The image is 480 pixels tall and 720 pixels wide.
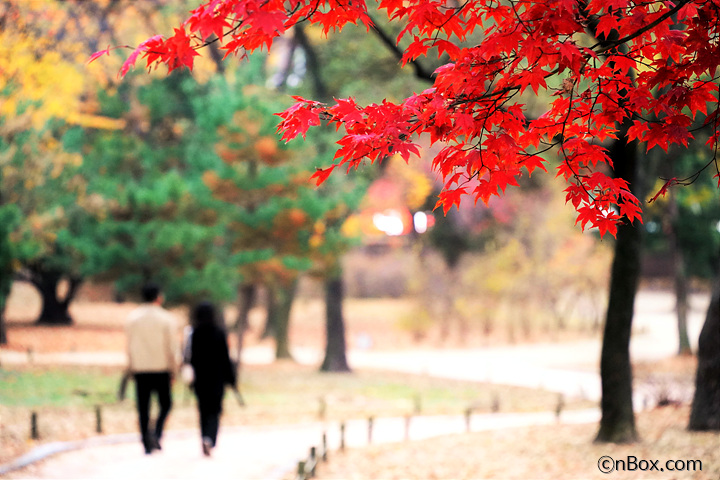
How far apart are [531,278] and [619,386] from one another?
24467 millimetres

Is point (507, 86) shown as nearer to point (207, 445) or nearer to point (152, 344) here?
point (152, 344)

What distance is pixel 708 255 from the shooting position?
26.2 m

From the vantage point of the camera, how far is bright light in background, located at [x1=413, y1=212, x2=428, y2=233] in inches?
1388

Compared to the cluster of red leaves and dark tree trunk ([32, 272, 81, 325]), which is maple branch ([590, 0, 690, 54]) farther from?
dark tree trunk ([32, 272, 81, 325])

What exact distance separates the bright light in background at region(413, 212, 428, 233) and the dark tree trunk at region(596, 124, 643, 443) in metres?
26.3

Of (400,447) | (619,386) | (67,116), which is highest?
(67,116)

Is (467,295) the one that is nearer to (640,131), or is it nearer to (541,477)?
(541,477)

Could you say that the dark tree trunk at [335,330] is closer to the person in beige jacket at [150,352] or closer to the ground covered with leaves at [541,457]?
the ground covered with leaves at [541,457]

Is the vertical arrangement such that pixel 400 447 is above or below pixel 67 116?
below

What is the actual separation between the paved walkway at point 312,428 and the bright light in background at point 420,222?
6.68m

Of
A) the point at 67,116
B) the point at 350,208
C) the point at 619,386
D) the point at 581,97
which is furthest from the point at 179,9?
the point at 581,97

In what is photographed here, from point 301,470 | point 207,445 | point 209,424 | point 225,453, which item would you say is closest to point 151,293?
point 209,424

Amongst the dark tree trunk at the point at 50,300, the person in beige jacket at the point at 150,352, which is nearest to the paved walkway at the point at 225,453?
the person in beige jacket at the point at 150,352

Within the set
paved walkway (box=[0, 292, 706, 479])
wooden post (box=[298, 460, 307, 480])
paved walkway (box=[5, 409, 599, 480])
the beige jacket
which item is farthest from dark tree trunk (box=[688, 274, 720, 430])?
the beige jacket
